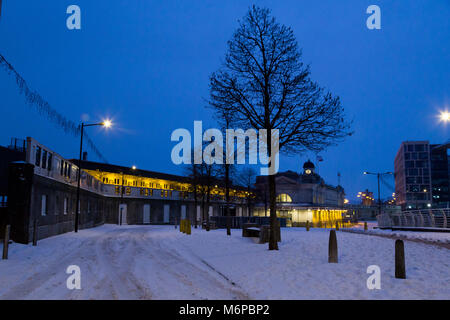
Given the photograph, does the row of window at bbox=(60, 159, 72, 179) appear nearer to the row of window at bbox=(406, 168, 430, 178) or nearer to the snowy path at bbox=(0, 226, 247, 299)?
the snowy path at bbox=(0, 226, 247, 299)

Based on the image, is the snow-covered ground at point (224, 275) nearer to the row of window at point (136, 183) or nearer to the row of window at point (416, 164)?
the row of window at point (136, 183)

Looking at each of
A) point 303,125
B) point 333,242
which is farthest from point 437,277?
point 303,125

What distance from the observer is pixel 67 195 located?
2622cm

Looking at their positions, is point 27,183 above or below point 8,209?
above

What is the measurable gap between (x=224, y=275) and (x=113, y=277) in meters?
2.80

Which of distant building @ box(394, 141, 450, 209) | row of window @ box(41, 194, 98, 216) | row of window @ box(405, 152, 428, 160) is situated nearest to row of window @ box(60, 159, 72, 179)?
row of window @ box(41, 194, 98, 216)

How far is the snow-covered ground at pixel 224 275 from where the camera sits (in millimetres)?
7344

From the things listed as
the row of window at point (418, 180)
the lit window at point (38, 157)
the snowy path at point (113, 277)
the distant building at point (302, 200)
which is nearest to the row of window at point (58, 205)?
the lit window at point (38, 157)

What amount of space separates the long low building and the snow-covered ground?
124 inches

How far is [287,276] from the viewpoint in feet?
30.1

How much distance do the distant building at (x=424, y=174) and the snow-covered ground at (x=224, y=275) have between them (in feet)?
366

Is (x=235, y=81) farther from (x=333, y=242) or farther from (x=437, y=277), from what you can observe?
(x=437, y=277)

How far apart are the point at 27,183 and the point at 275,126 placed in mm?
11524

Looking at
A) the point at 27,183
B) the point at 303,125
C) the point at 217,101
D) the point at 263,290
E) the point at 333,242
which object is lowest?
the point at 263,290
